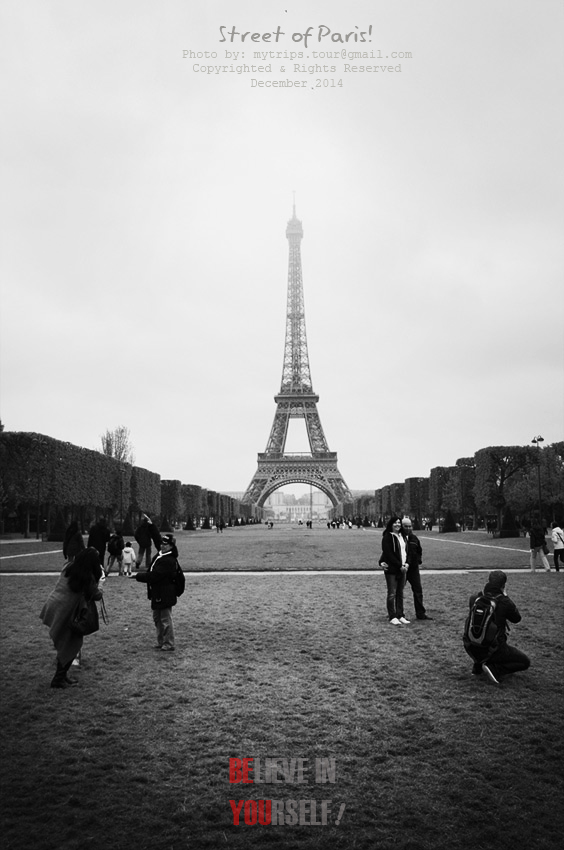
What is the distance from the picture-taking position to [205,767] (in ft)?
16.9

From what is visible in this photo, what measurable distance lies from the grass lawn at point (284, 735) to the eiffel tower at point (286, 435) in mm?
78833

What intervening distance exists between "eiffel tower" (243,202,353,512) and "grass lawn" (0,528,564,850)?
259ft

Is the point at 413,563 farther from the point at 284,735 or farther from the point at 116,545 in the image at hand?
the point at 116,545

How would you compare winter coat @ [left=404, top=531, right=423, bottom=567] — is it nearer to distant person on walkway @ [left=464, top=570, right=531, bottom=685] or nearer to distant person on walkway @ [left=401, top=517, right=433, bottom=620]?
distant person on walkway @ [left=401, top=517, right=433, bottom=620]

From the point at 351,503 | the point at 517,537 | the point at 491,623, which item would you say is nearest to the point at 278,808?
the point at 491,623

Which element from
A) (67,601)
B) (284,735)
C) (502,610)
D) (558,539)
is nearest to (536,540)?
(558,539)

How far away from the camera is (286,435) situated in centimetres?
9531

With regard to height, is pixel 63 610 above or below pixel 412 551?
below

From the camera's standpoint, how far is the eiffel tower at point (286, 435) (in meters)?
90.1

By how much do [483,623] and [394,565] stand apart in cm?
326

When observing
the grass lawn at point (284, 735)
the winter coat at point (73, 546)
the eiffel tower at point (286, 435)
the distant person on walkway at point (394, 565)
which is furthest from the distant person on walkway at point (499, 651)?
the eiffel tower at point (286, 435)

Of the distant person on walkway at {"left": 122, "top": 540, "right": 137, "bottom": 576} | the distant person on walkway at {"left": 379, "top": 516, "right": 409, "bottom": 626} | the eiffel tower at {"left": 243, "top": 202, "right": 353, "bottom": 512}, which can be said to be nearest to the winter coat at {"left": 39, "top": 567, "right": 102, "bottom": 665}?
the distant person on walkway at {"left": 379, "top": 516, "right": 409, "bottom": 626}

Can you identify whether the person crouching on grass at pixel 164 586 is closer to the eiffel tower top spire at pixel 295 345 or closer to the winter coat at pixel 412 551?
the winter coat at pixel 412 551

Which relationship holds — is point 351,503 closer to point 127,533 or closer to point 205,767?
point 127,533
